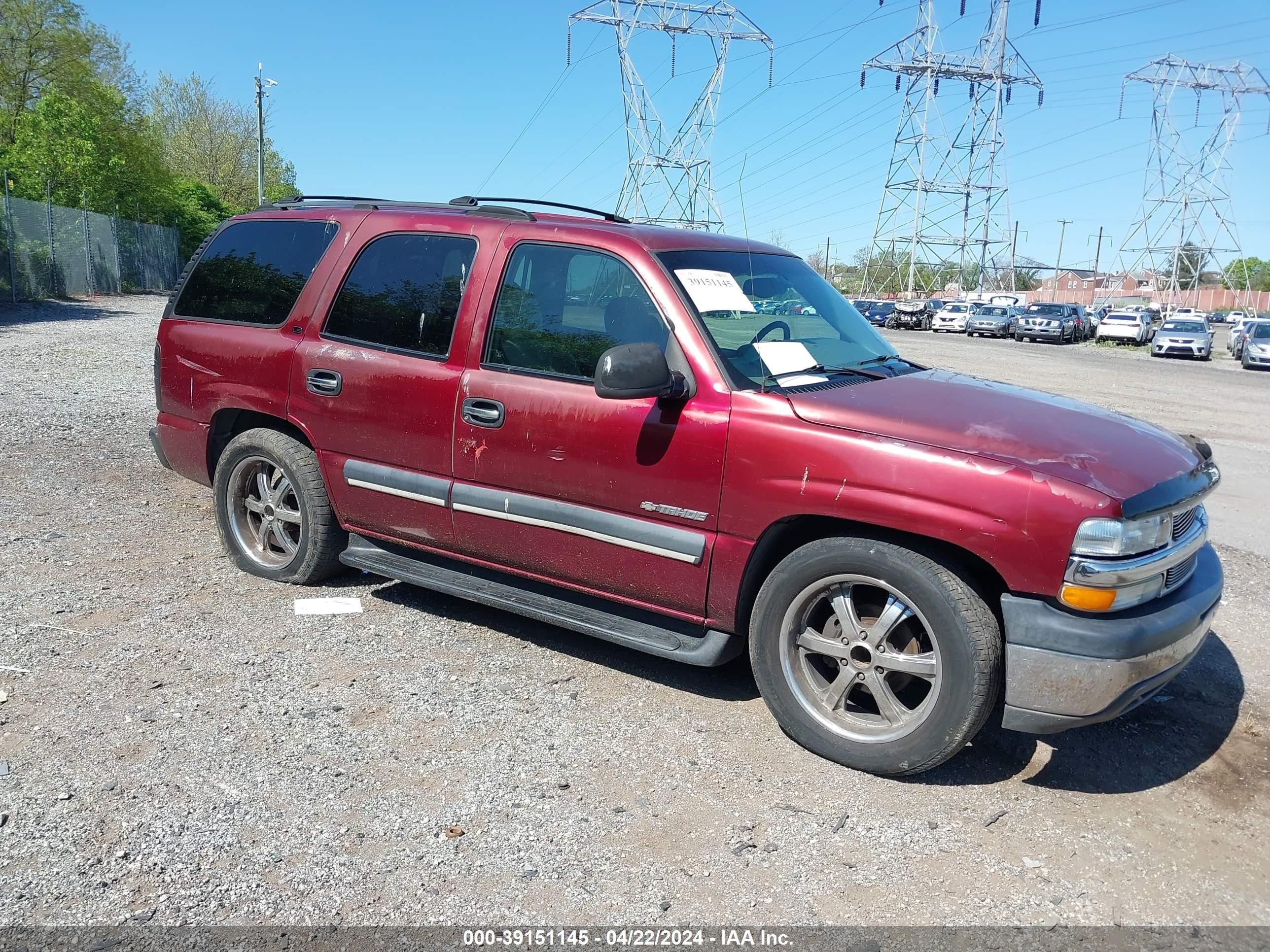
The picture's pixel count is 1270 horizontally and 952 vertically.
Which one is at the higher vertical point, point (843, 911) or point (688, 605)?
point (688, 605)

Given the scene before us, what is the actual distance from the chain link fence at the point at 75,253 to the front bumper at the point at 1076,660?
25.1m

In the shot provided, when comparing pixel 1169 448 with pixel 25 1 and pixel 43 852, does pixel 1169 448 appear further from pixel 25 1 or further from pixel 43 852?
→ pixel 25 1

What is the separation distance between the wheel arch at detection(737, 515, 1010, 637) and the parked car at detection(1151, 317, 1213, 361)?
36.3 metres

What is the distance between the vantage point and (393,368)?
4508mm

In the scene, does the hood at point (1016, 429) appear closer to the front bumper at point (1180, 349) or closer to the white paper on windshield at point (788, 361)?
the white paper on windshield at point (788, 361)

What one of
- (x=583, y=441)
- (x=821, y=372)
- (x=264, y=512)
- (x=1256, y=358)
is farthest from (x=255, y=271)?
(x=1256, y=358)

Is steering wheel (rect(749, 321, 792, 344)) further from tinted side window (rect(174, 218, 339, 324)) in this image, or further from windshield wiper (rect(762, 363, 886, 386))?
tinted side window (rect(174, 218, 339, 324))

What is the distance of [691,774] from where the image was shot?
350 cm

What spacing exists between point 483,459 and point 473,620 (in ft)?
3.36

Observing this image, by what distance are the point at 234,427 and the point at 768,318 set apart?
10.1 ft

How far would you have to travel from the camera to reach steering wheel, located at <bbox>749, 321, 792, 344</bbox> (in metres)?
4.00

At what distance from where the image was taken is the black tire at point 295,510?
492 centimetres

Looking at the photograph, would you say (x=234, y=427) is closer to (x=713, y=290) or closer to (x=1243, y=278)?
(x=713, y=290)

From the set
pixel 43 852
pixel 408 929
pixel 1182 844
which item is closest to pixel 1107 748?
pixel 1182 844
